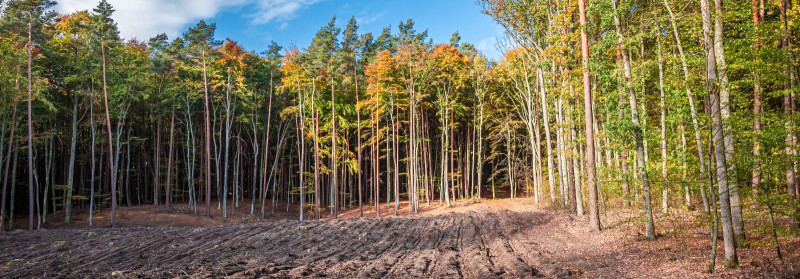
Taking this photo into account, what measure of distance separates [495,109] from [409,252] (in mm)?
23917

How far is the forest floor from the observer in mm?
7832

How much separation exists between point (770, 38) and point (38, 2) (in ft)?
93.4

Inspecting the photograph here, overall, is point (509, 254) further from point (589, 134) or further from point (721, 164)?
point (589, 134)

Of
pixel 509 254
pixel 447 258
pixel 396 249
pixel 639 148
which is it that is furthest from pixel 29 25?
pixel 639 148

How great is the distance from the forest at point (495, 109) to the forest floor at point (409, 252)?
0.71ft

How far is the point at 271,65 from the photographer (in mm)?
28812

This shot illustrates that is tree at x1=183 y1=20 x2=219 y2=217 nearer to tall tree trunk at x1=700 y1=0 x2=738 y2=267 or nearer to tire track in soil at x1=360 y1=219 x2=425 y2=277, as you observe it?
tire track in soil at x1=360 y1=219 x2=425 y2=277

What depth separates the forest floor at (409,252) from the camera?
25.7 feet

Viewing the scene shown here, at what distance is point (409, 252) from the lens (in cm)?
1048

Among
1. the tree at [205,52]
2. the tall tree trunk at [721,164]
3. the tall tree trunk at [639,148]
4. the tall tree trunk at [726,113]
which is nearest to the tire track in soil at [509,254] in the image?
the tall tree trunk at [721,164]

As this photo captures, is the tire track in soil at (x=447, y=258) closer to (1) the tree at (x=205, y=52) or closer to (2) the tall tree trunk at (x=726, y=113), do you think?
(2) the tall tree trunk at (x=726, y=113)

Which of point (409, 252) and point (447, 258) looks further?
point (409, 252)

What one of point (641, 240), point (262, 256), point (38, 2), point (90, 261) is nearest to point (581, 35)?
point (641, 240)

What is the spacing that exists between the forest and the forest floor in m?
0.22
